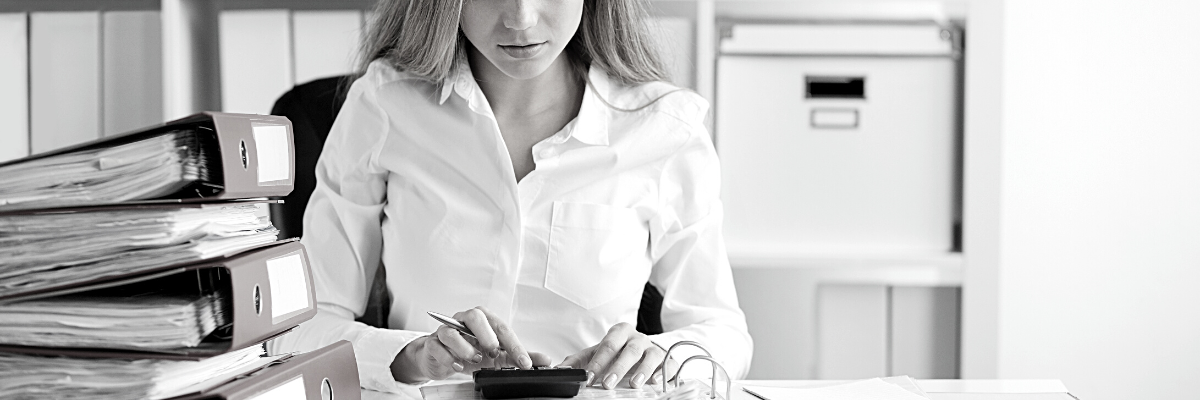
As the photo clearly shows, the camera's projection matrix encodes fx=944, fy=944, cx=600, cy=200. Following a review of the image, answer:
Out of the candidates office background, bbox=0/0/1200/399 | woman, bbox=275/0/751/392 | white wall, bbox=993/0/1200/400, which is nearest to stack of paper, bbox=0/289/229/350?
woman, bbox=275/0/751/392

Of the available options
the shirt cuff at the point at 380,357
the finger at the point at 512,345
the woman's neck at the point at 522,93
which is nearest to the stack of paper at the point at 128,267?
the finger at the point at 512,345

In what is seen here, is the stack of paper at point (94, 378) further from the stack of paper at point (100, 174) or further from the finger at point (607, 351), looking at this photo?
the finger at point (607, 351)

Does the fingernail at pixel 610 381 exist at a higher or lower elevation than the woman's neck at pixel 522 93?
lower

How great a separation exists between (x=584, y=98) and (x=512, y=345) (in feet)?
1.36

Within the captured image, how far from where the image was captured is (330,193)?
1099 mm

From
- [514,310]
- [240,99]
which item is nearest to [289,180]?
[514,310]

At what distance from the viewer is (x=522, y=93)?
1.15m

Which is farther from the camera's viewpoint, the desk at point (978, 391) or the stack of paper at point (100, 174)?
the desk at point (978, 391)

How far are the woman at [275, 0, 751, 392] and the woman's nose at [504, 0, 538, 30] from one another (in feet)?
0.16

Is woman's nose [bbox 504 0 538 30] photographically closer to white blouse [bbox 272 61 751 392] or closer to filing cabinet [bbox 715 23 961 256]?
white blouse [bbox 272 61 751 392]

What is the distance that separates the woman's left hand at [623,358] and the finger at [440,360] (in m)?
0.10

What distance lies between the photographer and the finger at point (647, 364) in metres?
0.79

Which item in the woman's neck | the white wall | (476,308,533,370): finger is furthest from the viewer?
the white wall

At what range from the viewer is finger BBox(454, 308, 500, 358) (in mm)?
784
